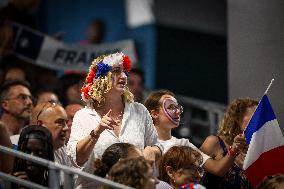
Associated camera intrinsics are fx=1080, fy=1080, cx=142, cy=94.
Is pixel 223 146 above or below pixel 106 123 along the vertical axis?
below

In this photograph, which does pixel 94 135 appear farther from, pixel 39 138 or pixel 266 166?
pixel 266 166

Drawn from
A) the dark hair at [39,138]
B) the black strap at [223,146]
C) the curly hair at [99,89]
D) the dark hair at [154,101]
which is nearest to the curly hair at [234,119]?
the black strap at [223,146]

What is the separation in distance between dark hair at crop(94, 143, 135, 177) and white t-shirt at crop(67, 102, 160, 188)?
20.2 inches

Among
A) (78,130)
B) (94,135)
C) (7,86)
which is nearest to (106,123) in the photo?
(94,135)

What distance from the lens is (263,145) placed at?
961cm

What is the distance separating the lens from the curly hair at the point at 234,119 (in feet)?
32.1

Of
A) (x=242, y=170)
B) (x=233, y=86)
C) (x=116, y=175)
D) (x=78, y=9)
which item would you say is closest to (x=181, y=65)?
(x=78, y=9)

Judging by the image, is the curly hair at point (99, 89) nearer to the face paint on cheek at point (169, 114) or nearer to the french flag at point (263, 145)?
the face paint on cheek at point (169, 114)

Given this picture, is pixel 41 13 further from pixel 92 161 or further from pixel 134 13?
pixel 92 161

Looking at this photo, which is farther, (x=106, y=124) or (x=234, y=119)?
(x=234, y=119)

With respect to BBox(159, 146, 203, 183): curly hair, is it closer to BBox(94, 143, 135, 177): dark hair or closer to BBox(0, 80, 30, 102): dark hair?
BBox(94, 143, 135, 177): dark hair

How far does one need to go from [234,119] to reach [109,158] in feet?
6.22

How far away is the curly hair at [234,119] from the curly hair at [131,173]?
208cm

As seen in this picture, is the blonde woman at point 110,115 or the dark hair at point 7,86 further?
the dark hair at point 7,86
